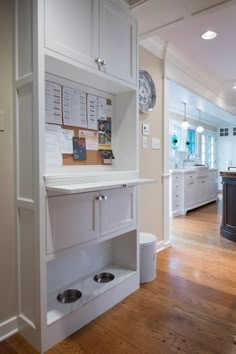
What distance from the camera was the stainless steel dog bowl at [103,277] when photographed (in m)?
2.15

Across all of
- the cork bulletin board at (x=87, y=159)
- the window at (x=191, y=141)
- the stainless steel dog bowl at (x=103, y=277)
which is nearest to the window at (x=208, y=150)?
the window at (x=191, y=141)

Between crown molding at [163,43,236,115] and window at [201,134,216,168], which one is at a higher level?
crown molding at [163,43,236,115]

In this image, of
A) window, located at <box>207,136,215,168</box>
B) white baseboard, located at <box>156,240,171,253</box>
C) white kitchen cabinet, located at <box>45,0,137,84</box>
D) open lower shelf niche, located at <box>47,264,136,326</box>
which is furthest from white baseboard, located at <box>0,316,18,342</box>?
window, located at <box>207,136,215,168</box>

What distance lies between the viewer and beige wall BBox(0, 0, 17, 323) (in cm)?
159

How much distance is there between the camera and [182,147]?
22.3 feet

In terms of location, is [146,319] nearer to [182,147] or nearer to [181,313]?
[181,313]

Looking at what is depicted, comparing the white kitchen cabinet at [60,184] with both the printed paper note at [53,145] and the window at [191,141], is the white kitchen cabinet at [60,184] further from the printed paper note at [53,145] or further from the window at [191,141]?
the window at [191,141]

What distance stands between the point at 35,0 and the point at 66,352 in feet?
6.65

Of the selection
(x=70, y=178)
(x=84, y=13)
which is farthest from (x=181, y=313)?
(x=84, y=13)

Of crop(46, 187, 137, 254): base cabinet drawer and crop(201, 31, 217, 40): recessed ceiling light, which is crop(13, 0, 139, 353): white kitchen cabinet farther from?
crop(201, 31, 217, 40): recessed ceiling light

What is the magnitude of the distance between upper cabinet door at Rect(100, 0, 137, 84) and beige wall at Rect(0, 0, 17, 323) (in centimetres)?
63

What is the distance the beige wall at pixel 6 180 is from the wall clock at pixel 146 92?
57.3 inches

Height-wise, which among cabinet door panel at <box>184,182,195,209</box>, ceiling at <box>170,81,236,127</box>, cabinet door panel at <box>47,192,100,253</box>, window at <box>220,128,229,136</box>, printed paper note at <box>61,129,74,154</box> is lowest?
A: cabinet door panel at <box>184,182,195,209</box>

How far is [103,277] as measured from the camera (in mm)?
2199
